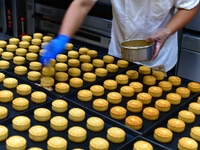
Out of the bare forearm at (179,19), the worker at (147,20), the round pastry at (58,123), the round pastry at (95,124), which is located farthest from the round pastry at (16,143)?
the bare forearm at (179,19)

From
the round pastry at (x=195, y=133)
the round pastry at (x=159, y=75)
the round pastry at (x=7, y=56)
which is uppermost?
the round pastry at (x=7, y=56)

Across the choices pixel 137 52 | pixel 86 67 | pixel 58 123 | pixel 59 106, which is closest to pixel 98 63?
pixel 86 67

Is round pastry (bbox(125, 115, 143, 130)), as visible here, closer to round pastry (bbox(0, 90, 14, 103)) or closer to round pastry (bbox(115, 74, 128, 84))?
round pastry (bbox(115, 74, 128, 84))

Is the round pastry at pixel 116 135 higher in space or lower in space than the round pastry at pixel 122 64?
lower

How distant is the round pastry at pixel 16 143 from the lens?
3.37 ft

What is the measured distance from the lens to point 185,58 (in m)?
2.50

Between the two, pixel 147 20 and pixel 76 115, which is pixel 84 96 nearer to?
pixel 76 115

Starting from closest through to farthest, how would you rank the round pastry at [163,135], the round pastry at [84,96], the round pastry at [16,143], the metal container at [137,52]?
the round pastry at [16,143], the round pastry at [163,135], the round pastry at [84,96], the metal container at [137,52]

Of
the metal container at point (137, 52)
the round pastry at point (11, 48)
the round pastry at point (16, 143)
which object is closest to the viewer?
the round pastry at point (16, 143)

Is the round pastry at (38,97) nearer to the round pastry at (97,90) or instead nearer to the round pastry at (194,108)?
the round pastry at (97,90)

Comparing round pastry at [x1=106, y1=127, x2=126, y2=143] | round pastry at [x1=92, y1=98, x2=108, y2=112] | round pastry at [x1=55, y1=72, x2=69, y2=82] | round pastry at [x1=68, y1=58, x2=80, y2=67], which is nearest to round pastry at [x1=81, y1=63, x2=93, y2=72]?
round pastry at [x1=68, y1=58, x2=80, y2=67]

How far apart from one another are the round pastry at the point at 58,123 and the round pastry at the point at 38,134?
0.05 m

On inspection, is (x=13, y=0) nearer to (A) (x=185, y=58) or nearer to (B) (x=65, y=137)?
(A) (x=185, y=58)

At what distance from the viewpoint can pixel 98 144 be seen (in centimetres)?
106
